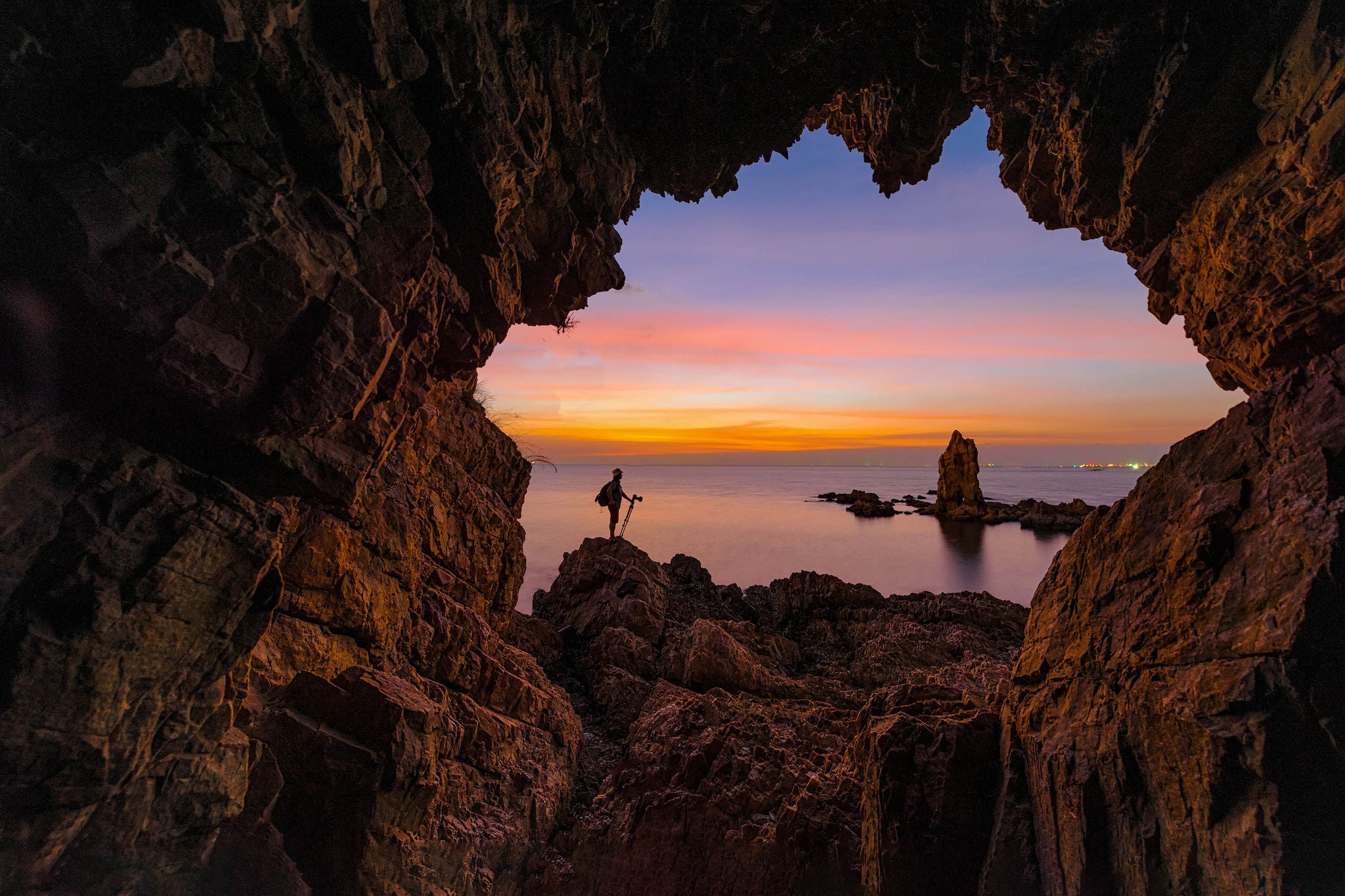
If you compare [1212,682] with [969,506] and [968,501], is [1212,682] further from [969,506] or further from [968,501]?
[968,501]

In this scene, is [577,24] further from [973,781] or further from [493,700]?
[973,781]

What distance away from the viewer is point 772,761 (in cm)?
660

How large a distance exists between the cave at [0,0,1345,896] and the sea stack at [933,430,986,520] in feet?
150

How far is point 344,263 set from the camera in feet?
13.3

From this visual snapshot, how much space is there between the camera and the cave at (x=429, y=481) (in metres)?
3.01

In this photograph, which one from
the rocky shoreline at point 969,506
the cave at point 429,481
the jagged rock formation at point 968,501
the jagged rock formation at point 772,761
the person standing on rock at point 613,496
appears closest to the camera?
the cave at point 429,481

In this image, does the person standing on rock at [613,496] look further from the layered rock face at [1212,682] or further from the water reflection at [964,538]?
the water reflection at [964,538]

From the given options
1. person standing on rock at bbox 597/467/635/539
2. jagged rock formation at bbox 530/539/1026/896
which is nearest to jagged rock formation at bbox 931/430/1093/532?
jagged rock formation at bbox 530/539/1026/896

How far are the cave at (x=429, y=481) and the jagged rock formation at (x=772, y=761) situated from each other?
7 centimetres

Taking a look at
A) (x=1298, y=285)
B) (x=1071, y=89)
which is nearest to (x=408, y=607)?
(x=1298, y=285)

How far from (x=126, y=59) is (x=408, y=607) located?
5599mm

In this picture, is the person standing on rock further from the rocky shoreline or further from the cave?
the rocky shoreline

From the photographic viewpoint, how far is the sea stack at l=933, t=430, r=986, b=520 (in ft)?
155

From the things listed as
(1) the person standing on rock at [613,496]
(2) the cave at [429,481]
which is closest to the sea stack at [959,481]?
(1) the person standing on rock at [613,496]
